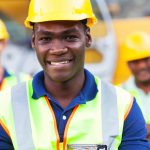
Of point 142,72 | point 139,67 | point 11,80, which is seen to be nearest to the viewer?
point 11,80

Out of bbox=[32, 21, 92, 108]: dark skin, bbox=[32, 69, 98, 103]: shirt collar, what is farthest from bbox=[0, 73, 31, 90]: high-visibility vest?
bbox=[32, 21, 92, 108]: dark skin

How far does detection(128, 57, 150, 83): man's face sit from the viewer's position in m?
6.48

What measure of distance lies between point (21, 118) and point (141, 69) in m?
3.47

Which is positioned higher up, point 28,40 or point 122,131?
point 28,40

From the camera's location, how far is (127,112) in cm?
324

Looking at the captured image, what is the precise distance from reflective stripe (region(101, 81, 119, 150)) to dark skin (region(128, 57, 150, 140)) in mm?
3003

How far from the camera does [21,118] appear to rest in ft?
10.6

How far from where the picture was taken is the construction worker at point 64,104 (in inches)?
124

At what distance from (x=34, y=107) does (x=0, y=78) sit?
2742 millimetres

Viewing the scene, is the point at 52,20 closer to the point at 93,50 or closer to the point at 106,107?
the point at 106,107

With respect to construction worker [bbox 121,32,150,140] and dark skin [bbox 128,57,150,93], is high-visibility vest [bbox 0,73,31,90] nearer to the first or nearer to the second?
construction worker [bbox 121,32,150,140]

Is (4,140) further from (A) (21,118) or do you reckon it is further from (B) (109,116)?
(B) (109,116)

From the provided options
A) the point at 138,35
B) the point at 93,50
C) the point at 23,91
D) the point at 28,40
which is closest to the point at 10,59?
the point at 28,40

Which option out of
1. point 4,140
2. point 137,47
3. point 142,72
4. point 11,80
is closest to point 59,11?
point 4,140
